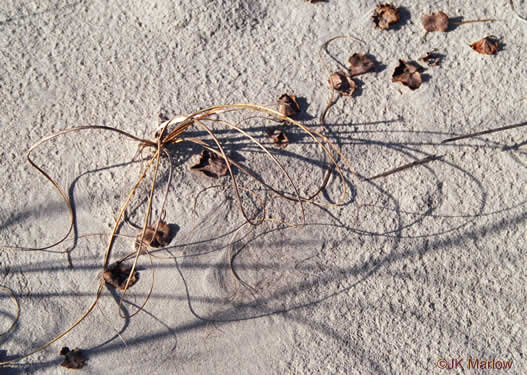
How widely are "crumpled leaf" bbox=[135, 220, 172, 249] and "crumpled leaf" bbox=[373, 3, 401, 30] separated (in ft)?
3.48

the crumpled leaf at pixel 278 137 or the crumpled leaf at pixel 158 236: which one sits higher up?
the crumpled leaf at pixel 278 137

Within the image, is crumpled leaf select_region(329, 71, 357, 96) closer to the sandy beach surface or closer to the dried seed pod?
the sandy beach surface

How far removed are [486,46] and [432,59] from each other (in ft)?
0.64

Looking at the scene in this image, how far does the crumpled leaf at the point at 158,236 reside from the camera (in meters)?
1.38

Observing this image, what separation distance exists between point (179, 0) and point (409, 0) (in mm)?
852

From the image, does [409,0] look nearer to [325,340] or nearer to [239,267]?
[239,267]

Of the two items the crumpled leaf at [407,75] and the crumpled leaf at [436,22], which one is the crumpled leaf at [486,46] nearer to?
the crumpled leaf at [436,22]

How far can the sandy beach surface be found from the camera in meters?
1.37

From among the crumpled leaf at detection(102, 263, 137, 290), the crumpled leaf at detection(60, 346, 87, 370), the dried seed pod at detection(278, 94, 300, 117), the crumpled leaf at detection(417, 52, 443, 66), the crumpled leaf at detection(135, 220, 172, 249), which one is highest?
the crumpled leaf at detection(417, 52, 443, 66)

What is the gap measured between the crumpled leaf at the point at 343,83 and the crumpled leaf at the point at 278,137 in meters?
0.26

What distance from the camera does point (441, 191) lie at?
56.5 inches

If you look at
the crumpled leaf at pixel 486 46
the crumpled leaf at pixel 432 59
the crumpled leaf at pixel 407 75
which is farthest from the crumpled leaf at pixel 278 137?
the crumpled leaf at pixel 486 46

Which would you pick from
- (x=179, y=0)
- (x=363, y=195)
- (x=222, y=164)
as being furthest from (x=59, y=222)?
(x=363, y=195)

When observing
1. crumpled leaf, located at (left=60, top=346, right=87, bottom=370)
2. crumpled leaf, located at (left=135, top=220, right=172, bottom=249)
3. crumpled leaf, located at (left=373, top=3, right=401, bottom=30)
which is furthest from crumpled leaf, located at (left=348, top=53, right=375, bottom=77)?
crumpled leaf, located at (left=60, top=346, right=87, bottom=370)
